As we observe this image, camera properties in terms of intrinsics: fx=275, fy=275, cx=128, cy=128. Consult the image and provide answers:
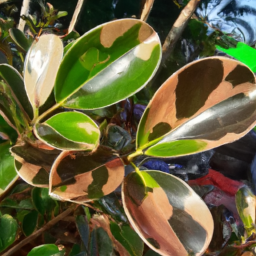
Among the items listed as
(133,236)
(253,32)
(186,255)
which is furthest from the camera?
(253,32)

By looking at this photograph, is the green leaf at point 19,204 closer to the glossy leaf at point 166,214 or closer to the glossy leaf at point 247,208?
the glossy leaf at point 166,214

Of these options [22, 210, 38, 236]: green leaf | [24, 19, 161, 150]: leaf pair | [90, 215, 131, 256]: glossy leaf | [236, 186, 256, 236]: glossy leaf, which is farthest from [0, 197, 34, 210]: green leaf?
[236, 186, 256, 236]: glossy leaf

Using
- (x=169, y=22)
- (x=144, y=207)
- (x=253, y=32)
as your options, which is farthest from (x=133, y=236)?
(x=253, y=32)

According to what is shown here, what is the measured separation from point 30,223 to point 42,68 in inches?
11.3

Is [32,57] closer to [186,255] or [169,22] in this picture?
[186,255]

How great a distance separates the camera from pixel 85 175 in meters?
0.31

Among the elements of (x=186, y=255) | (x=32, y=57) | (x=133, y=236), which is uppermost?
(x=32, y=57)

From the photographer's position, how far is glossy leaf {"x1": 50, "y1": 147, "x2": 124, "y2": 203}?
11.3 inches

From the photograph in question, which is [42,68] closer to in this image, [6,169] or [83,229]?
[6,169]

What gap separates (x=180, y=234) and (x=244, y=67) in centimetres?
19

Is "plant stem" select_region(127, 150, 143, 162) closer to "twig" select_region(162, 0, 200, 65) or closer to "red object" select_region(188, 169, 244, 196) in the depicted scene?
"twig" select_region(162, 0, 200, 65)

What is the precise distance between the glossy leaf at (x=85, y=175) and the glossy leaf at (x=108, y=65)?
7 cm

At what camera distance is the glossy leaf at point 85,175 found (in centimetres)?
29

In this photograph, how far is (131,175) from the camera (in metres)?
0.34
